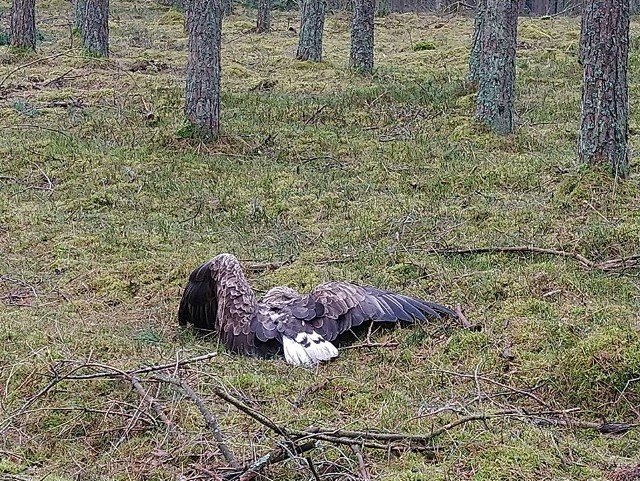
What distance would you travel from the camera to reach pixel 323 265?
783cm

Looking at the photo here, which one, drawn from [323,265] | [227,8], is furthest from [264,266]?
[227,8]

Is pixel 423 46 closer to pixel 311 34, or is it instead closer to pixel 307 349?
pixel 311 34

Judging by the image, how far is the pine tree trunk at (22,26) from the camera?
19.9 m

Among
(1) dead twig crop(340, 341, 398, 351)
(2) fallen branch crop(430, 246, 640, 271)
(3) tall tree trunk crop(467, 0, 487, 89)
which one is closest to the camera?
(1) dead twig crop(340, 341, 398, 351)

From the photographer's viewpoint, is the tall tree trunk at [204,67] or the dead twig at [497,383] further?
the tall tree trunk at [204,67]

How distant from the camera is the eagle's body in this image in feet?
19.5

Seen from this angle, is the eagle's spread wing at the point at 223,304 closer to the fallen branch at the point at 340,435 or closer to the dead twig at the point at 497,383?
the dead twig at the point at 497,383

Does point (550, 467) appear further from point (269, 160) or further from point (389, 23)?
point (389, 23)

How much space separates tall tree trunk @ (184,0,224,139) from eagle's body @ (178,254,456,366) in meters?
6.22

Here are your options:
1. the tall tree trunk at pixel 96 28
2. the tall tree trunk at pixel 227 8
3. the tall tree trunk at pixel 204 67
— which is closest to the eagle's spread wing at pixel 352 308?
the tall tree trunk at pixel 204 67

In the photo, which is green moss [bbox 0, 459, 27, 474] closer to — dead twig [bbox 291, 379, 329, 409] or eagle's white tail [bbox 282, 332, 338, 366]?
dead twig [bbox 291, 379, 329, 409]

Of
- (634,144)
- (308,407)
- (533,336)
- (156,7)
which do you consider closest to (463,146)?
(634,144)

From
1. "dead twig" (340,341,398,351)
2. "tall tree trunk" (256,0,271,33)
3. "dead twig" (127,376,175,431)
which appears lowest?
"dead twig" (340,341,398,351)

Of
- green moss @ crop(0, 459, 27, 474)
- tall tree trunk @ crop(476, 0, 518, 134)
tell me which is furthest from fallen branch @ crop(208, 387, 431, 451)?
tall tree trunk @ crop(476, 0, 518, 134)
